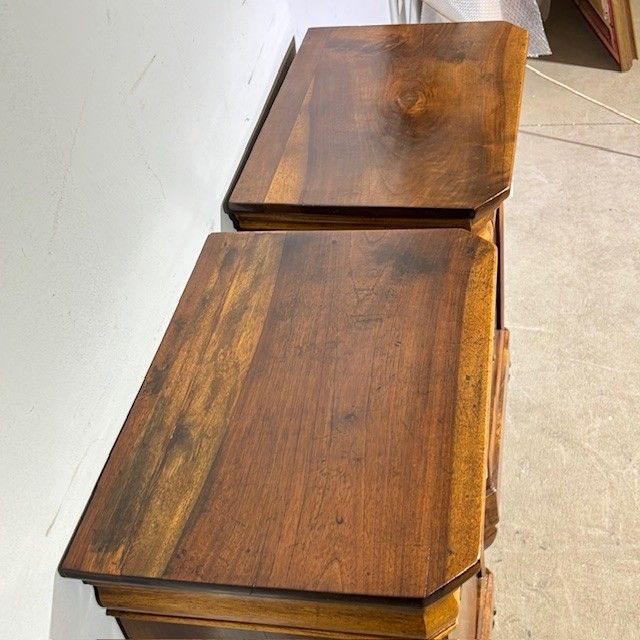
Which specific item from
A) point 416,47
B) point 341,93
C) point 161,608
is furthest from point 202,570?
point 416,47

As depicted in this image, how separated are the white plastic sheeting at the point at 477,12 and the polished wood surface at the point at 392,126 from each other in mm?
761

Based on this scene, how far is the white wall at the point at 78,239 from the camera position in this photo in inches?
26.5

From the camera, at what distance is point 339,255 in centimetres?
98

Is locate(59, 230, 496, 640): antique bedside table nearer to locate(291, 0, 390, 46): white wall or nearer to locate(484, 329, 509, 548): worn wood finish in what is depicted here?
locate(484, 329, 509, 548): worn wood finish

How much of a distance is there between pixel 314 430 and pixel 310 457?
0.10 ft

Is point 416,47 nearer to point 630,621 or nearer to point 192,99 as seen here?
point 192,99

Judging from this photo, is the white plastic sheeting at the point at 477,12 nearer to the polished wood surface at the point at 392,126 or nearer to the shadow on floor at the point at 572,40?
the shadow on floor at the point at 572,40

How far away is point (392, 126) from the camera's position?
118 cm

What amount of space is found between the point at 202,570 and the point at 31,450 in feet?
0.55

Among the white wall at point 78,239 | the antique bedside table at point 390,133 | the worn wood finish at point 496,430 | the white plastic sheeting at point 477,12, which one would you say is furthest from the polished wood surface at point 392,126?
the white plastic sheeting at point 477,12

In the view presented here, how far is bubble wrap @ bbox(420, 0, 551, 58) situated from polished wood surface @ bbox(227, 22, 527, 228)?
759 millimetres

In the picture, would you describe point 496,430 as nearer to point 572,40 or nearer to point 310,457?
point 310,457

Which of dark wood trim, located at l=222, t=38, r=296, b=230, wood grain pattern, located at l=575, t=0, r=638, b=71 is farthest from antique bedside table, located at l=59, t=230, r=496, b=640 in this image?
wood grain pattern, located at l=575, t=0, r=638, b=71

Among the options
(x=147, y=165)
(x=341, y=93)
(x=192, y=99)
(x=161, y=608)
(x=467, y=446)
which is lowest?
(x=161, y=608)
